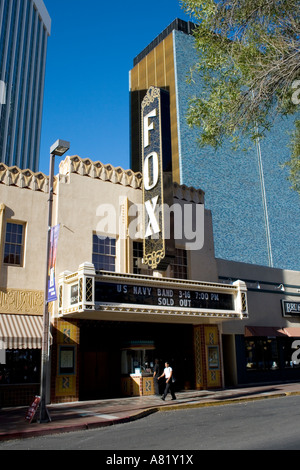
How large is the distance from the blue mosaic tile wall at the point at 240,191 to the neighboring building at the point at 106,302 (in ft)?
51.2

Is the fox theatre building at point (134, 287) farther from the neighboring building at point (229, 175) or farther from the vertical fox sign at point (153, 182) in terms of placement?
the neighboring building at point (229, 175)

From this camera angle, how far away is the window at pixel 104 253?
19417mm

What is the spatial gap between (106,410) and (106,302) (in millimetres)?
3719

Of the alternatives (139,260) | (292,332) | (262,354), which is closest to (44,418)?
(139,260)

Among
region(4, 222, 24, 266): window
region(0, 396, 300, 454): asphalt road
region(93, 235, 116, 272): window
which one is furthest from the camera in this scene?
region(93, 235, 116, 272): window

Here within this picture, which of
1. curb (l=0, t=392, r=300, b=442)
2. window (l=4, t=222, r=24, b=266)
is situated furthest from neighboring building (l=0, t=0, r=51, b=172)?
curb (l=0, t=392, r=300, b=442)

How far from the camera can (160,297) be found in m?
18.3

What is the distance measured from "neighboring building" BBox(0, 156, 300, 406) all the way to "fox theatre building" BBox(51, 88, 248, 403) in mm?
47

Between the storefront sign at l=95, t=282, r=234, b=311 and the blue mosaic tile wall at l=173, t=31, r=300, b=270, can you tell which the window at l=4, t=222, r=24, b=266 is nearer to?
the storefront sign at l=95, t=282, r=234, b=311

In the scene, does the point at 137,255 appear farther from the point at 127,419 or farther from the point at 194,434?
the point at 194,434

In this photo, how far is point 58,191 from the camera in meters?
18.9

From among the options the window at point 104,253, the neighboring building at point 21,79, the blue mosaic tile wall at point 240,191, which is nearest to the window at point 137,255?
the window at point 104,253

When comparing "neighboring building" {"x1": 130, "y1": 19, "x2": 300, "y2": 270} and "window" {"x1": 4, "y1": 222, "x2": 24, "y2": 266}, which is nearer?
"window" {"x1": 4, "y1": 222, "x2": 24, "y2": 266}

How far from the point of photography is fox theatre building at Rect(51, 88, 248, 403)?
1741 cm
